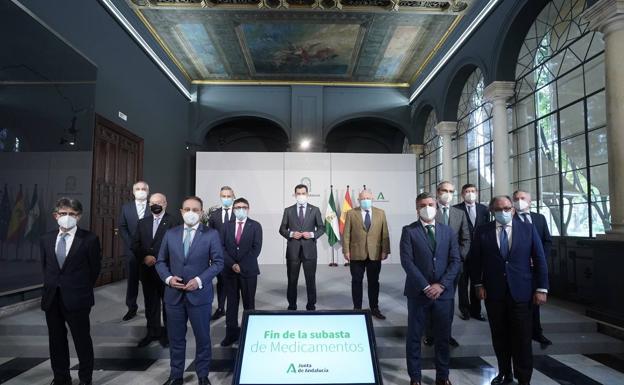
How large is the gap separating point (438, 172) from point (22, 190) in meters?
8.20

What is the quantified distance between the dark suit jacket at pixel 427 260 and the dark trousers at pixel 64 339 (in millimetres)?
2225

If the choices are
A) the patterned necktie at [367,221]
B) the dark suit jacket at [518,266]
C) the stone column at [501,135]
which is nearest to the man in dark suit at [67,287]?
the patterned necktie at [367,221]

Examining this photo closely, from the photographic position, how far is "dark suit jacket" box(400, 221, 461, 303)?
2482 mm

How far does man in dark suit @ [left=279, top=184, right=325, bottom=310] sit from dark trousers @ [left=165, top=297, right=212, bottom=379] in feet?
4.46

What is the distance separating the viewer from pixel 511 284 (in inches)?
97.0

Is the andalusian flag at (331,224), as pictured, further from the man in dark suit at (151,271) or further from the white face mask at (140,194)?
the man in dark suit at (151,271)

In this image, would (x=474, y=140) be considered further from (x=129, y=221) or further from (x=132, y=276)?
(x=132, y=276)

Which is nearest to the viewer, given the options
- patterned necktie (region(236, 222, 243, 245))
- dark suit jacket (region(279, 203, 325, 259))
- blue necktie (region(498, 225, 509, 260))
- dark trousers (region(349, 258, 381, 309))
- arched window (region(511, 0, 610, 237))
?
blue necktie (region(498, 225, 509, 260))

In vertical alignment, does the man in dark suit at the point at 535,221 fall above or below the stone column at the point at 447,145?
below

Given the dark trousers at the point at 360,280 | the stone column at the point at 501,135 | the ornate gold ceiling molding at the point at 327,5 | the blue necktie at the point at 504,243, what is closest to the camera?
the blue necktie at the point at 504,243

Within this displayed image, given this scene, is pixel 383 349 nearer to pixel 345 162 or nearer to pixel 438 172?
pixel 345 162

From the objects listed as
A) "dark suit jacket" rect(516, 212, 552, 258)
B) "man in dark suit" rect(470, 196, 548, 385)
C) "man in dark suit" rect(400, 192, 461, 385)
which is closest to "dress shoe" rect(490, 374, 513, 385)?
"man in dark suit" rect(470, 196, 548, 385)

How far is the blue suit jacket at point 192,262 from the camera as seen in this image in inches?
95.6

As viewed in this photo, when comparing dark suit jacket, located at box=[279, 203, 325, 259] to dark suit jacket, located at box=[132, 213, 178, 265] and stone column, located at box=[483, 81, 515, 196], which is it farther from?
stone column, located at box=[483, 81, 515, 196]
